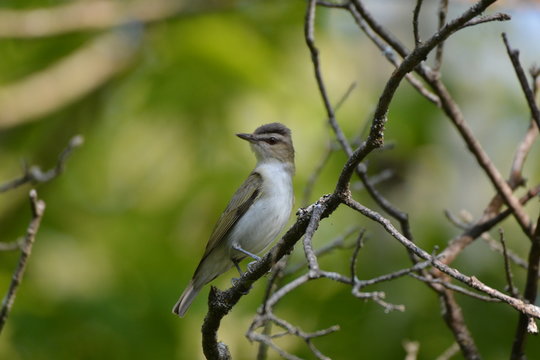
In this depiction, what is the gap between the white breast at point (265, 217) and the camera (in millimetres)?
5527

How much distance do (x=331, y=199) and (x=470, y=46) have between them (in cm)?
595

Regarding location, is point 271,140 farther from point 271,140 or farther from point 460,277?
point 460,277

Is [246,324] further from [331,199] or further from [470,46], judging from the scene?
[470,46]

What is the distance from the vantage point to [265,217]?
18.2 ft

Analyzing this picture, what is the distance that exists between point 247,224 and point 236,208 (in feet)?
0.58

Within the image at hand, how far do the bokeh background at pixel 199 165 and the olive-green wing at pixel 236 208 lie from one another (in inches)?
22.3

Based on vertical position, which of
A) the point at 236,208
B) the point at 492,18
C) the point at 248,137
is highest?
the point at 248,137

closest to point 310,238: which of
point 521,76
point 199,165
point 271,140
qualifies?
point 521,76

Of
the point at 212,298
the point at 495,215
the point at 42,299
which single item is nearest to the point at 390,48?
the point at 495,215

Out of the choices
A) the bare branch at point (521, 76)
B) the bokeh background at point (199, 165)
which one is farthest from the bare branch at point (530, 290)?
the bokeh background at point (199, 165)

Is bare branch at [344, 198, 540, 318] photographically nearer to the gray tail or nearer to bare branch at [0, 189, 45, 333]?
bare branch at [0, 189, 45, 333]

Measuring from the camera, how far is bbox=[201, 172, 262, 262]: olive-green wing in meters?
5.64

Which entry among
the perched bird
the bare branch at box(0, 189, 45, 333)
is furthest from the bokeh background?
the bare branch at box(0, 189, 45, 333)

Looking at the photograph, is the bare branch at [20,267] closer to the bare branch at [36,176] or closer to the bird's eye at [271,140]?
the bare branch at [36,176]
